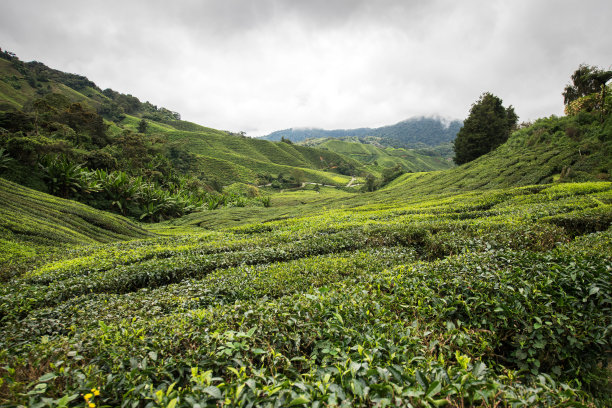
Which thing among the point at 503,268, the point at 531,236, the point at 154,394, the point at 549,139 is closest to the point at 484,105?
the point at 549,139

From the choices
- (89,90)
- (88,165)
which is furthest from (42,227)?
(89,90)

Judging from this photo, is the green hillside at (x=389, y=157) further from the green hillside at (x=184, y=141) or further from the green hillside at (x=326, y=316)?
the green hillside at (x=326, y=316)

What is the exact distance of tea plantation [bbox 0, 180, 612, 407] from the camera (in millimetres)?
2582

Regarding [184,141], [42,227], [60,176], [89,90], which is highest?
[89,90]

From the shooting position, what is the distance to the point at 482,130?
4069cm

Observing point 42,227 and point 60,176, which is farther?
point 60,176

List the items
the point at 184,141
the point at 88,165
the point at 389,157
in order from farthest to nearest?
the point at 389,157, the point at 184,141, the point at 88,165

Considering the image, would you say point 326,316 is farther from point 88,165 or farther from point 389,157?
point 389,157

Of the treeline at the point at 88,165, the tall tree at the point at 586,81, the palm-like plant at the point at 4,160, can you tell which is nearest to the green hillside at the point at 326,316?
the palm-like plant at the point at 4,160

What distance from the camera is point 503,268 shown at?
547 centimetres

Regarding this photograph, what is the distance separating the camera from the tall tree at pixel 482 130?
40.2 m

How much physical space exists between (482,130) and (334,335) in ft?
157

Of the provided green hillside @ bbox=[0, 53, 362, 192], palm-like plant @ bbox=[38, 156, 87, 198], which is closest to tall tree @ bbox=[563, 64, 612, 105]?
palm-like plant @ bbox=[38, 156, 87, 198]

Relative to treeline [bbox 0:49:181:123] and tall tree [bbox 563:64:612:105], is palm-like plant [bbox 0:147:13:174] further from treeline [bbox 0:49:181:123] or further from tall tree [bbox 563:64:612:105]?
treeline [bbox 0:49:181:123]
